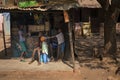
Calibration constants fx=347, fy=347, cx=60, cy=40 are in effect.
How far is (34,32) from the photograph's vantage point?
15.5m

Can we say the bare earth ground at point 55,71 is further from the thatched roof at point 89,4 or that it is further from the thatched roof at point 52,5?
the thatched roof at point 89,4

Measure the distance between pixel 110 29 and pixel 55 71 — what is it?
4.18m

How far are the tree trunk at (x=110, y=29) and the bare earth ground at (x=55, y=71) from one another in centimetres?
128

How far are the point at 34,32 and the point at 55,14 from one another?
124 cm

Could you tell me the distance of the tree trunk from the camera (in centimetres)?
1642

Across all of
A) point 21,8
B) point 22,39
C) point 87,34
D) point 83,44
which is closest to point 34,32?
point 22,39

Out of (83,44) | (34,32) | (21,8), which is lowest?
(83,44)

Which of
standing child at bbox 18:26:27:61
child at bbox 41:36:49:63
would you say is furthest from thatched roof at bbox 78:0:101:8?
child at bbox 41:36:49:63

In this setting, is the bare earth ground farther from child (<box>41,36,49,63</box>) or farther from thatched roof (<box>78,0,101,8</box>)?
thatched roof (<box>78,0,101,8</box>)

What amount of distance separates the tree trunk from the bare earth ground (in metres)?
1.28

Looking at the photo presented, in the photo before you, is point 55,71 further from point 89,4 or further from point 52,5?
point 89,4

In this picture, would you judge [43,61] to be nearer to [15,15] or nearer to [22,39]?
[22,39]

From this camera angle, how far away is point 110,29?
16531 mm

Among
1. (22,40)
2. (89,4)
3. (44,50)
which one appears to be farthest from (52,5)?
(89,4)
